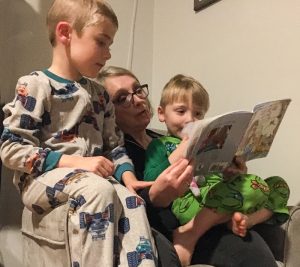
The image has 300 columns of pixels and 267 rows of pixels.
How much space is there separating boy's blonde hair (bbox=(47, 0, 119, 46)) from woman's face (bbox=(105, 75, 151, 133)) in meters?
0.27

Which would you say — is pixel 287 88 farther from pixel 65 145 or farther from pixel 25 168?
pixel 25 168

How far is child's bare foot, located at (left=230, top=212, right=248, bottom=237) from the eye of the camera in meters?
1.15

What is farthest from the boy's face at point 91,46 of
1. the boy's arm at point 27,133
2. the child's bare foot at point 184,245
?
the child's bare foot at point 184,245

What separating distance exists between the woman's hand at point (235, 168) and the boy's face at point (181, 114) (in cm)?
21

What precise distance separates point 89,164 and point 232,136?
37 cm

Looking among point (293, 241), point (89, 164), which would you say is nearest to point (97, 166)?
point (89, 164)

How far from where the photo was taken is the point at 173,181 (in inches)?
43.6

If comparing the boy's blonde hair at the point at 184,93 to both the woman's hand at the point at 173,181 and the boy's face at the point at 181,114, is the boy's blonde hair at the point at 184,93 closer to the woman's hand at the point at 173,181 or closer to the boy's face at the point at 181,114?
the boy's face at the point at 181,114

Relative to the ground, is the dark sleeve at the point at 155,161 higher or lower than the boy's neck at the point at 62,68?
lower

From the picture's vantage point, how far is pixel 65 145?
1171 millimetres

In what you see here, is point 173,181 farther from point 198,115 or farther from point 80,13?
point 80,13

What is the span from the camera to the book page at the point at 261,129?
1.18 metres

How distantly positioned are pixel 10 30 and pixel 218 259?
3.35ft

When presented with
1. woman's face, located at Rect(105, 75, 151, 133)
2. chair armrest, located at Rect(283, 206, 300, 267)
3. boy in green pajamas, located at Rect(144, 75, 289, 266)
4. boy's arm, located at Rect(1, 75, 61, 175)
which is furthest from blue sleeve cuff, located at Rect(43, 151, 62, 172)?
chair armrest, located at Rect(283, 206, 300, 267)
